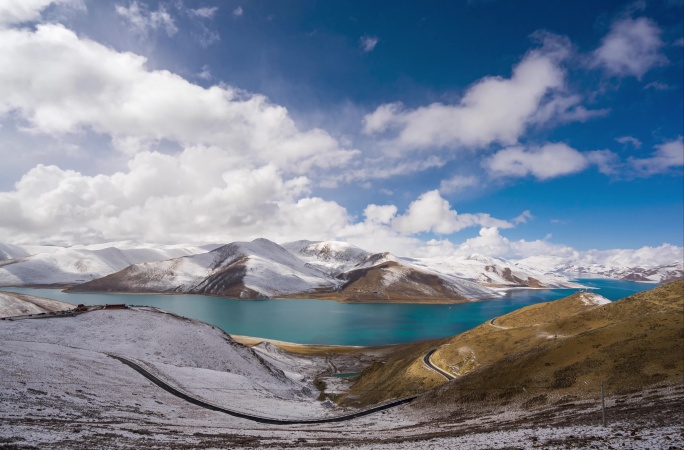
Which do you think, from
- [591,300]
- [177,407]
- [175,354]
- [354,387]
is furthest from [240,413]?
[591,300]

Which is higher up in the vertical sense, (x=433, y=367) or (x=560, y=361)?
(x=560, y=361)

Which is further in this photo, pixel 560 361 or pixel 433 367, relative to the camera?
pixel 433 367

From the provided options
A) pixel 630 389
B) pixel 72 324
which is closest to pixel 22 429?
pixel 630 389

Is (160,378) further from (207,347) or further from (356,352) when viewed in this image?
(356,352)

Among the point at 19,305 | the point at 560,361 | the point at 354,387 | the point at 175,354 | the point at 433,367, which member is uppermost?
A: the point at 19,305

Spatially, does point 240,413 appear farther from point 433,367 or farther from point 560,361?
point 560,361

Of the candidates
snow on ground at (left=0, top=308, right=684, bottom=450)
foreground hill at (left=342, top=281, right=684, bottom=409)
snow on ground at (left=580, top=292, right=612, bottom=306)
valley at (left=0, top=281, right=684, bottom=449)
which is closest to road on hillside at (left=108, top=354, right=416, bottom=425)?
valley at (left=0, top=281, right=684, bottom=449)

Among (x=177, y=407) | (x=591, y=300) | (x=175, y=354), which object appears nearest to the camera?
(x=177, y=407)

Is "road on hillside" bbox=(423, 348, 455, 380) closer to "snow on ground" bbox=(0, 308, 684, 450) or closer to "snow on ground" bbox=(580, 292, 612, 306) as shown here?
"snow on ground" bbox=(0, 308, 684, 450)

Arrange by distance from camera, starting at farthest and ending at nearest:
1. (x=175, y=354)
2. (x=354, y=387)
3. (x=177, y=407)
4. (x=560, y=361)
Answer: (x=354, y=387) < (x=175, y=354) < (x=560, y=361) < (x=177, y=407)
